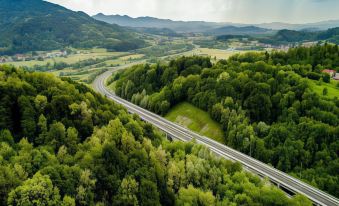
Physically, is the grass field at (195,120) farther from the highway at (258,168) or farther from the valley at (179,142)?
the highway at (258,168)

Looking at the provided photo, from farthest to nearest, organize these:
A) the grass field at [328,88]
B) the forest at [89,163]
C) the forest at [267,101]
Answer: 1. the grass field at [328,88]
2. the forest at [267,101]
3. the forest at [89,163]

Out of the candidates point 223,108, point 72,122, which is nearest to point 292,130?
point 223,108

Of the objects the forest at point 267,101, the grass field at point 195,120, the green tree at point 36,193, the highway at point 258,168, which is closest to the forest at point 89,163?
the green tree at point 36,193

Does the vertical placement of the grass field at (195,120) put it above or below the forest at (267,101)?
below

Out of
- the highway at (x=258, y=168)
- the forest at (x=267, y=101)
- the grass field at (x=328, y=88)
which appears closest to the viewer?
the highway at (x=258, y=168)

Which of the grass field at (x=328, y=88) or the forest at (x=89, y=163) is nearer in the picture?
the forest at (x=89, y=163)

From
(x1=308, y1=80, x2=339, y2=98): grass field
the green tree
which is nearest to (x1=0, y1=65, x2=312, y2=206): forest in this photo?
the green tree

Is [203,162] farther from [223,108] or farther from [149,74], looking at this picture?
[149,74]
